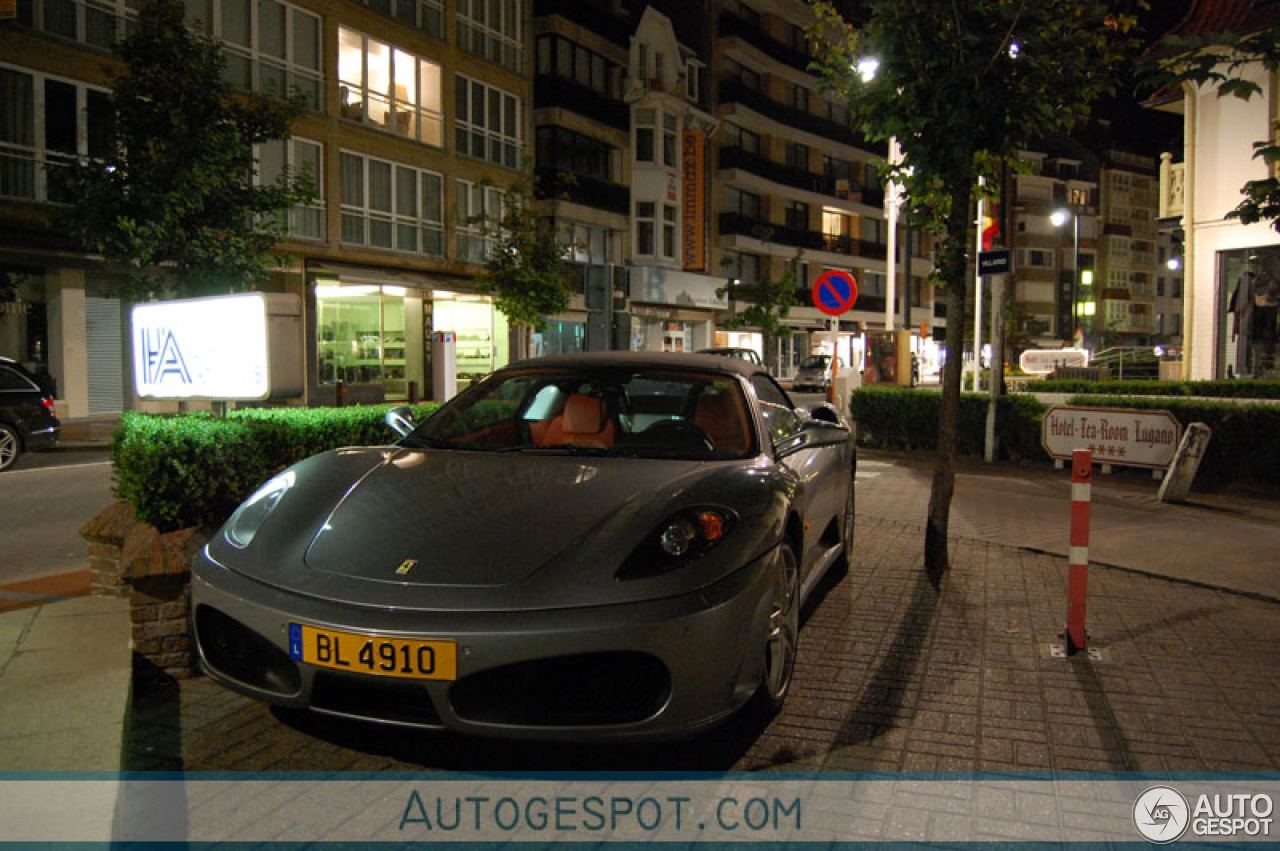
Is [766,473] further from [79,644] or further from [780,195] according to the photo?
[780,195]

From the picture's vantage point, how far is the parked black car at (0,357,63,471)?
12.7 meters

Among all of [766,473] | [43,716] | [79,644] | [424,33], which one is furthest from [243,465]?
[424,33]

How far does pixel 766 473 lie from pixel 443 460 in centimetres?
132

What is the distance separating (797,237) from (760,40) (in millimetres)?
10312

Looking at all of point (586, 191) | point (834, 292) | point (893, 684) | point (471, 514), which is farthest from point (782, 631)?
point (586, 191)

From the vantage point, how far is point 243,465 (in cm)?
475

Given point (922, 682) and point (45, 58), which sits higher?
point (45, 58)

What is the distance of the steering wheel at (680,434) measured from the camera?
3.93 m

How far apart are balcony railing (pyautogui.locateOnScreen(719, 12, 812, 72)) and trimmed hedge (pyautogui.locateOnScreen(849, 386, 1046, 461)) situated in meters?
31.9

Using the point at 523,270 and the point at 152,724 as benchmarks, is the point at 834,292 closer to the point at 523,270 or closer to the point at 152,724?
the point at 152,724

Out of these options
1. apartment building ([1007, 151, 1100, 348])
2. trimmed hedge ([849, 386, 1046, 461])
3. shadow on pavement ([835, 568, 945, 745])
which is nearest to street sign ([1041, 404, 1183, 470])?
trimmed hedge ([849, 386, 1046, 461])

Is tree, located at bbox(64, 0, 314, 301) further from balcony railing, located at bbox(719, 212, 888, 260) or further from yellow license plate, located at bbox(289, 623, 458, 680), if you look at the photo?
balcony railing, located at bbox(719, 212, 888, 260)

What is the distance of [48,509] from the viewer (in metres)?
9.32

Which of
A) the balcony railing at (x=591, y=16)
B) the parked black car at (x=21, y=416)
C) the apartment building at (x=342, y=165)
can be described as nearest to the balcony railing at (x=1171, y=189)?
the apartment building at (x=342, y=165)
